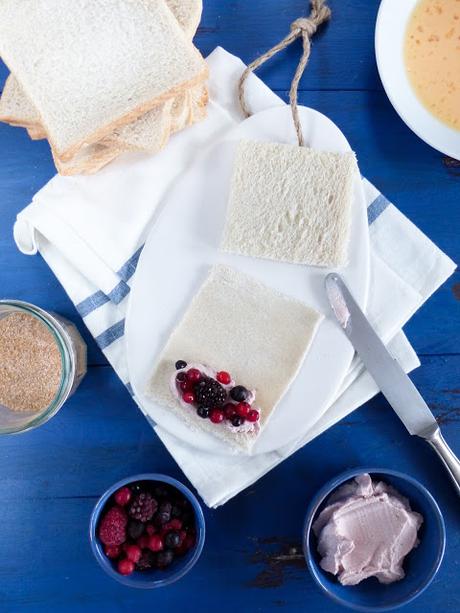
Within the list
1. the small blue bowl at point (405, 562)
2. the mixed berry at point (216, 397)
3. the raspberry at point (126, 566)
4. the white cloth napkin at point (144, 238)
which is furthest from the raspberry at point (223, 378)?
the raspberry at point (126, 566)

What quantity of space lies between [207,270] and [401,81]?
0.52 metres

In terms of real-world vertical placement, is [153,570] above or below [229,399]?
below

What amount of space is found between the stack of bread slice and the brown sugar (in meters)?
0.32

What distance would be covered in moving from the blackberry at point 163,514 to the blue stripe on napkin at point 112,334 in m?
0.33

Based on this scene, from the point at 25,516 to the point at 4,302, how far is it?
18.3 inches

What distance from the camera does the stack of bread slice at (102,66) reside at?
1211 millimetres

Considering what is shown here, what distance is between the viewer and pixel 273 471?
131cm

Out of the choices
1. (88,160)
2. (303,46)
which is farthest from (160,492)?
Answer: (303,46)

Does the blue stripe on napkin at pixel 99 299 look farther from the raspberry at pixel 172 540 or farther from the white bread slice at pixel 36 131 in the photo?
the raspberry at pixel 172 540

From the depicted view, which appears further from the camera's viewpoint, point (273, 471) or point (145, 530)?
point (273, 471)

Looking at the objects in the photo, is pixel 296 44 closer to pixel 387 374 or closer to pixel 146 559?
pixel 387 374

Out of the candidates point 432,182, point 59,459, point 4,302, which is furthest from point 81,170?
point 432,182

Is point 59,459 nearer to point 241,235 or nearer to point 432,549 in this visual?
point 241,235

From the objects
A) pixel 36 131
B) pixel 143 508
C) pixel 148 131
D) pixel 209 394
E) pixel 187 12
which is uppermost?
pixel 187 12
